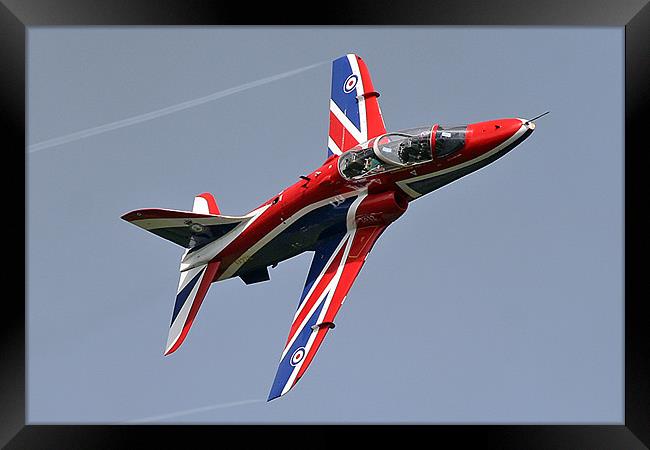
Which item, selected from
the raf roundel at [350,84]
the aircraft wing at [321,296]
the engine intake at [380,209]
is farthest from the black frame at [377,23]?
the raf roundel at [350,84]

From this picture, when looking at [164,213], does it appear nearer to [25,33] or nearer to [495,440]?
[25,33]

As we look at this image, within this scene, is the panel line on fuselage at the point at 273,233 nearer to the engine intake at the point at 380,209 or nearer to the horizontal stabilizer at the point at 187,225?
the engine intake at the point at 380,209

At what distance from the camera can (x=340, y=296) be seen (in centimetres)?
2044

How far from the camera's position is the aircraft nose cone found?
63.1 feet

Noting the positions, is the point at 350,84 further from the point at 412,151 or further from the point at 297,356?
the point at 297,356

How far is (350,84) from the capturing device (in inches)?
945

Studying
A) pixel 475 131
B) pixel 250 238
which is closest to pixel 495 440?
pixel 475 131

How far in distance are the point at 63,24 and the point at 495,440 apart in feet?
33.7

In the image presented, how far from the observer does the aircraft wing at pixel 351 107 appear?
2288 centimetres

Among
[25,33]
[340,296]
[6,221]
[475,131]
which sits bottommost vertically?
[340,296]

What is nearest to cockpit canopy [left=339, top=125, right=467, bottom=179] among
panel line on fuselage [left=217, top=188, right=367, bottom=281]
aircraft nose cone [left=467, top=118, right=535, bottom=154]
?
aircraft nose cone [left=467, top=118, right=535, bottom=154]

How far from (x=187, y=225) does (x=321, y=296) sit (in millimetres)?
3677

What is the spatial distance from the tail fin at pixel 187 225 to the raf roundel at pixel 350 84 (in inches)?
151

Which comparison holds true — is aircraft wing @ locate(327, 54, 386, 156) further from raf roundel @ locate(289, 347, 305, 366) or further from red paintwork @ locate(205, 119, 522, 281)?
raf roundel @ locate(289, 347, 305, 366)
